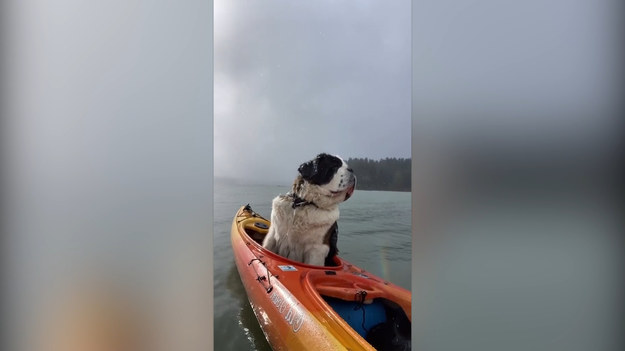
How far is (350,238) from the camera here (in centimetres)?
85

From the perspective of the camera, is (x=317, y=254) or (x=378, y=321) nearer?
(x=378, y=321)

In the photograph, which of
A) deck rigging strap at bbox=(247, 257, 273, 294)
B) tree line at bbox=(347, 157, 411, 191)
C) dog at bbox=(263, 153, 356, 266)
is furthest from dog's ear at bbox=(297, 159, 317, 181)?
deck rigging strap at bbox=(247, 257, 273, 294)

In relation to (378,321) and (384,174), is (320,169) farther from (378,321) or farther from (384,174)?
(378,321)

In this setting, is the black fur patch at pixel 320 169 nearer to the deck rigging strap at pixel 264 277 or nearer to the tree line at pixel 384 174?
the tree line at pixel 384 174

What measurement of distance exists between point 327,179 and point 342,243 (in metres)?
0.16

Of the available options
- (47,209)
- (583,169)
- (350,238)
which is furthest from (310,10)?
(47,209)

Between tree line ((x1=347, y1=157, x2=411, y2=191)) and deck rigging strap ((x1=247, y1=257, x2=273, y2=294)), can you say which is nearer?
tree line ((x1=347, y1=157, x2=411, y2=191))

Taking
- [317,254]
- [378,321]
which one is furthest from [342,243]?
[378,321]

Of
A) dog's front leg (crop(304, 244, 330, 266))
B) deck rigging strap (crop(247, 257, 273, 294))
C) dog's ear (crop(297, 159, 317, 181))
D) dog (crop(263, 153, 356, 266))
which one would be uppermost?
dog's ear (crop(297, 159, 317, 181))

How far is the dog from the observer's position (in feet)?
2.84

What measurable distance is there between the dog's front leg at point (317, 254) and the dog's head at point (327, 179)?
4.7 inches

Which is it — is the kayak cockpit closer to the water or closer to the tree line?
the water

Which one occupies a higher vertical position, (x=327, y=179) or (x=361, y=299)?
(x=327, y=179)

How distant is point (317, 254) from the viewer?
0.93 meters
